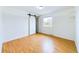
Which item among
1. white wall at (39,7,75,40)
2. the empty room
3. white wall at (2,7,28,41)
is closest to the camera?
the empty room

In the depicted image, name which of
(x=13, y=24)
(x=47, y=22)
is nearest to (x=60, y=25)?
(x=47, y=22)

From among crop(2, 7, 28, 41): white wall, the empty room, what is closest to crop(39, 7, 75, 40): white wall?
the empty room

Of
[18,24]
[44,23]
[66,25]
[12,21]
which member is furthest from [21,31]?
[66,25]

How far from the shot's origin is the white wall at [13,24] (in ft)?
8.27

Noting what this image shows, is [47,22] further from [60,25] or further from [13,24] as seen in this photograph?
[13,24]

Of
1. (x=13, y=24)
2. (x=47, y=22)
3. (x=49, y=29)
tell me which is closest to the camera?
(x=49, y=29)

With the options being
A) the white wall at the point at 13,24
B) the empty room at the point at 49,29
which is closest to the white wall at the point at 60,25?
the empty room at the point at 49,29

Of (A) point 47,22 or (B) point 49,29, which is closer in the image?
(B) point 49,29

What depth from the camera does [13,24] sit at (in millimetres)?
2955

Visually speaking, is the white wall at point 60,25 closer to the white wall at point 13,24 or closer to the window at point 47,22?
the window at point 47,22

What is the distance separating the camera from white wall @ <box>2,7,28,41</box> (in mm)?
2520

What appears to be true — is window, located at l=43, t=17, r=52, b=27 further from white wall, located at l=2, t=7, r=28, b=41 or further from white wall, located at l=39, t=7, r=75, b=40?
white wall, located at l=2, t=7, r=28, b=41

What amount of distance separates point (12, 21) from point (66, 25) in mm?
1865

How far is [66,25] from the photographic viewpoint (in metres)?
2.35
